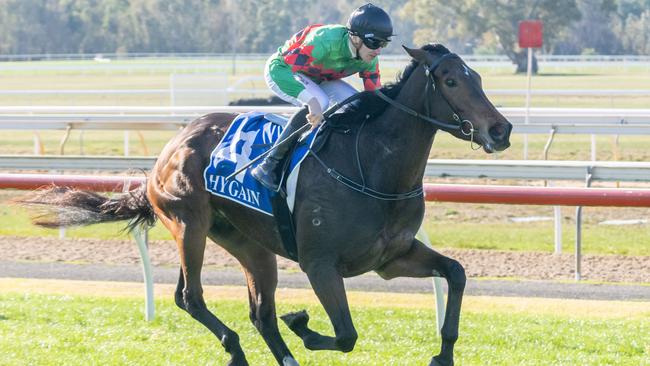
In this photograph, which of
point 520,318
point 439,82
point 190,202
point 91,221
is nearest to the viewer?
point 439,82

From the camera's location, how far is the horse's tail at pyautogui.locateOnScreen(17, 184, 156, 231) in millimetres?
6125

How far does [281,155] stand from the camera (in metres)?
5.22

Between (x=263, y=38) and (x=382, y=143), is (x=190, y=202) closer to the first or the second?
(x=382, y=143)

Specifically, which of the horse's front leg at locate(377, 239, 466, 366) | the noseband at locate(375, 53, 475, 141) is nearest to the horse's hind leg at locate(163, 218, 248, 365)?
the horse's front leg at locate(377, 239, 466, 366)

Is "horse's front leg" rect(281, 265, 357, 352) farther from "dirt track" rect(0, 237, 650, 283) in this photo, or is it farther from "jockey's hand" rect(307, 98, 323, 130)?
"dirt track" rect(0, 237, 650, 283)

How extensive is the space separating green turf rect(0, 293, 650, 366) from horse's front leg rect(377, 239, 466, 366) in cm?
73

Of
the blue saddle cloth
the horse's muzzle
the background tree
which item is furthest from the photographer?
the background tree

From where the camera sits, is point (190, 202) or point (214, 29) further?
point (214, 29)

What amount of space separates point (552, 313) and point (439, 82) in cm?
258

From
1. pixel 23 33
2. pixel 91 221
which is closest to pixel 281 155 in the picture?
pixel 91 221

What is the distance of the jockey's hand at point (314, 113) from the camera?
5.10 m

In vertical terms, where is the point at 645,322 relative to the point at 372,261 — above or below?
below

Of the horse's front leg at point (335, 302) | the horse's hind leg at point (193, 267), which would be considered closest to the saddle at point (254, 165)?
the horse's hind leg at point (193, 267)

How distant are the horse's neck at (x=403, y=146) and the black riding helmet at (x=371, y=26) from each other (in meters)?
0.22
